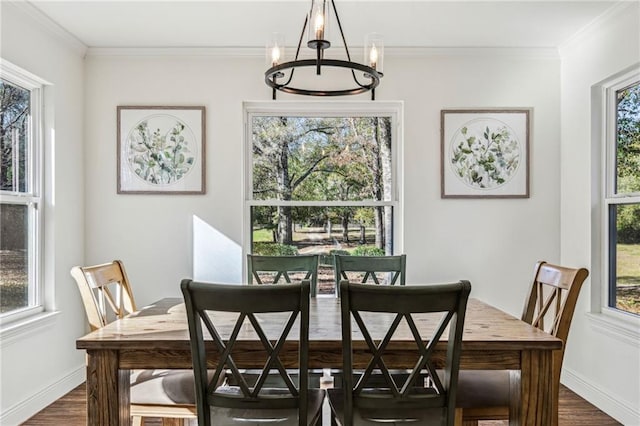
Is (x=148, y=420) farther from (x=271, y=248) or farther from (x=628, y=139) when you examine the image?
(x=628, y=139)

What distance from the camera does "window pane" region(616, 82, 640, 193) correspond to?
9.73 ft

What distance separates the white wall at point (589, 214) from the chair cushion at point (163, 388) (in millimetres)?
2478

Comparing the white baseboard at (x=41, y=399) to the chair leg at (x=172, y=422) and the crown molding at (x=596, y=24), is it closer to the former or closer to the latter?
the chair leg at (x=172, y=422)

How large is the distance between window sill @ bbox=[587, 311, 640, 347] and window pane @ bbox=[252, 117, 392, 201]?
5.44 ft

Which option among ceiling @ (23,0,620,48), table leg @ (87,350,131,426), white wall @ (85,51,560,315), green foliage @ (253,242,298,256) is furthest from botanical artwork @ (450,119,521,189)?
table leg @ (87,350,131,426)

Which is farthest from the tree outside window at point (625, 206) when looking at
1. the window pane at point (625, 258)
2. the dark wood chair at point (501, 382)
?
the dark wood chair at point (501, 382)

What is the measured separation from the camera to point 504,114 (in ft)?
12.1

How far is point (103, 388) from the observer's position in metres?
1.76

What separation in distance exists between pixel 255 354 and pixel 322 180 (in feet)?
7.36

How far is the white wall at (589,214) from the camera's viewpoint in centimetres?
284

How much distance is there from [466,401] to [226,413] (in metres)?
0.94

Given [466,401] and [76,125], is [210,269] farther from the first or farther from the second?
[466,401]

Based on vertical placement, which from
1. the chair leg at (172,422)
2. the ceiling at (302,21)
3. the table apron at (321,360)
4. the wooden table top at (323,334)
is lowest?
the chair leg at (172,422)

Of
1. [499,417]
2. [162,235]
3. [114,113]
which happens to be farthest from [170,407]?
[114,113]
